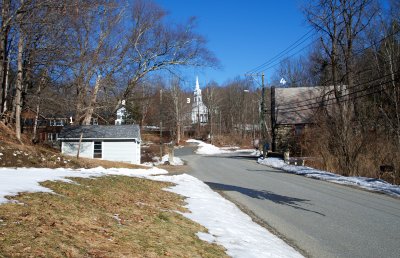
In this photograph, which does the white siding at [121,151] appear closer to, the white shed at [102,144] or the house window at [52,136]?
the white shed at [102,144]

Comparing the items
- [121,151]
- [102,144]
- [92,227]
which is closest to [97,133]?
[102,144]

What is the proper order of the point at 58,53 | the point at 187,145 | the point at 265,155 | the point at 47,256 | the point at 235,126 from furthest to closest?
the point at 235,126, the point at 187,145, the point at 265,155, the point at 58,53, the point at 47,256

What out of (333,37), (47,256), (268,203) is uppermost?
(333,37)

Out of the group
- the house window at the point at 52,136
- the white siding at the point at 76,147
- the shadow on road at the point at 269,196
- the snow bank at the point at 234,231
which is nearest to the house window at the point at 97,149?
the white siding at the point at 76,147

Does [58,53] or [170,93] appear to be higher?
[170,93]

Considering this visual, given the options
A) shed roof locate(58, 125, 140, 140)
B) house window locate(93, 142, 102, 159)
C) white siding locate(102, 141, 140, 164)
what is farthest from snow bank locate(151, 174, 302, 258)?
house window locate(93, 142, 102, 159)

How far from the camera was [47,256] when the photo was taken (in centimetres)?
415

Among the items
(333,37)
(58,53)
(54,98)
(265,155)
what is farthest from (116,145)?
(333,37)

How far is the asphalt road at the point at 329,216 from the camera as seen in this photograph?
286 inches

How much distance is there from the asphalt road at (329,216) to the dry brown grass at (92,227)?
2.33 metres

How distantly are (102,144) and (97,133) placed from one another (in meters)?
1.10

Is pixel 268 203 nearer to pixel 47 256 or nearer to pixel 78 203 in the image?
pixel 78 203

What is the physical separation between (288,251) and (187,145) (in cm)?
6772

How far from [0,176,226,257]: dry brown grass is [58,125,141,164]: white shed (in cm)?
2648
